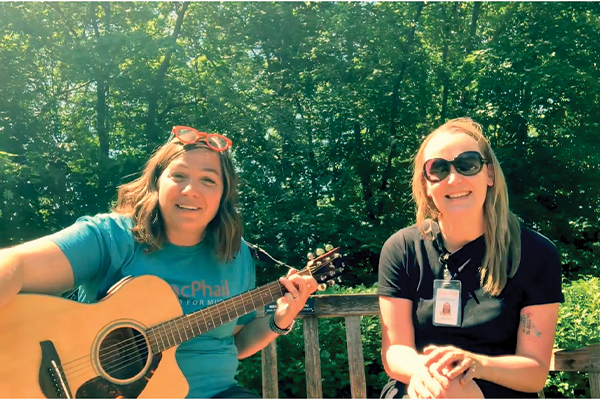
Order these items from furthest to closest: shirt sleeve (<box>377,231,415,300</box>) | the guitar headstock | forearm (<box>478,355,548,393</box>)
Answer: the guitar headstock, shirt sleeve (<box>377,231,415,300</box>), forearm (<box>478,355,548,393</box>)

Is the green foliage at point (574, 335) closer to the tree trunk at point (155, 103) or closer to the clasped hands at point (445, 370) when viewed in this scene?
the clasped hands at point (445, 370)

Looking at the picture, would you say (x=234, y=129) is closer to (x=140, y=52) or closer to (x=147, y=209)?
(x=140, y=52)

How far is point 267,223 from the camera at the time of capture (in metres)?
10.5

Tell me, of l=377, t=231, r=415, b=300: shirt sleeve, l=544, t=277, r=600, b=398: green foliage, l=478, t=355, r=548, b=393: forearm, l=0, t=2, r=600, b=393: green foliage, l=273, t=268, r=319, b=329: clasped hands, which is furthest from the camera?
l=0, t=2, r=600, b=393: green foliage

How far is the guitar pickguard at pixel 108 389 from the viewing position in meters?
2.07

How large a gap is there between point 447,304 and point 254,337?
3.22ft

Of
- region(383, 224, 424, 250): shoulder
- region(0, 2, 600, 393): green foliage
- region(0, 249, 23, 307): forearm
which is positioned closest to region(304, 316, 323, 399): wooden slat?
region(383, 224, 424, 250): shoulder

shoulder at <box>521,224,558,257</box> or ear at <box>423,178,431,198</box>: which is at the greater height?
ear at <box>423,178,431,198</box>

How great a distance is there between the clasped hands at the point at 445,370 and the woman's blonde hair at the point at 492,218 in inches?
14.6

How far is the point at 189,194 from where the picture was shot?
2.38 meters

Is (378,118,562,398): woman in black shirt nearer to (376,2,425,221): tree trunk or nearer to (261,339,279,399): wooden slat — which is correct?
(261,339,279,399): wooden slat

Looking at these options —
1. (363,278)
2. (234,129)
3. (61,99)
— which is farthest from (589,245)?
(61,99)

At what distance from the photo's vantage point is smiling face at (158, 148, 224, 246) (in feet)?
7.85

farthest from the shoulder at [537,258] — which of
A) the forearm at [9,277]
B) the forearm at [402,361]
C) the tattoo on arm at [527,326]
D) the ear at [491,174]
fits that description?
the forearm at [9,277]
